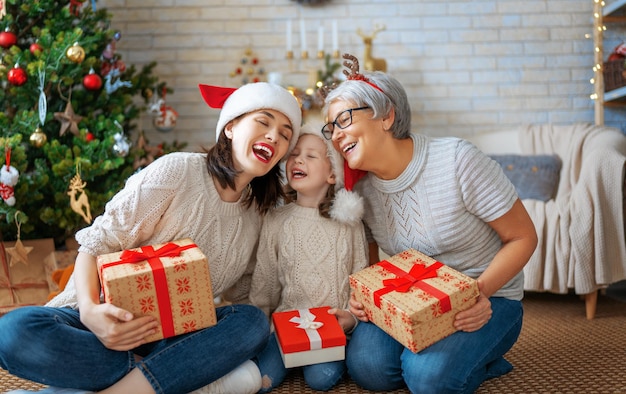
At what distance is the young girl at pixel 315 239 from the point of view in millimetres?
1662

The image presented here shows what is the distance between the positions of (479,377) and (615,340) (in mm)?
825

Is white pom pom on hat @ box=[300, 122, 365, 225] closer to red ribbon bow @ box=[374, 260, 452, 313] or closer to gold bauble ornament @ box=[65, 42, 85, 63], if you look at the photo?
red ribbon bow @ box=[374, 260, 452, 313]

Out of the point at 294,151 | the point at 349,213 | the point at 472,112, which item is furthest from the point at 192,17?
the point at 349,213

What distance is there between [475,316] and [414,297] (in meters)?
0.19

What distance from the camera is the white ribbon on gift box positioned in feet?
4.90

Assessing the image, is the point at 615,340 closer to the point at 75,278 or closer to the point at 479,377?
the point at 479,377

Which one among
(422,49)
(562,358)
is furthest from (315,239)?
(422,49)

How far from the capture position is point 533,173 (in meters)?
2.71

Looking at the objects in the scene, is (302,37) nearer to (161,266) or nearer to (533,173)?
(533,173)

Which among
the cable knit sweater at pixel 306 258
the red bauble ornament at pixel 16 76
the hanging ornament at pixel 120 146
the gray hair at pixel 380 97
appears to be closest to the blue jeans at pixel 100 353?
the cable knit sweater at pixel 306 258

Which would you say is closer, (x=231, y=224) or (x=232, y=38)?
(x=231, y=224)

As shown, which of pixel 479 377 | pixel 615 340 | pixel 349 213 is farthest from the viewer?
pixel 615 340

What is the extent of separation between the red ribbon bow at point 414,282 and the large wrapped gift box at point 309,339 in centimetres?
17

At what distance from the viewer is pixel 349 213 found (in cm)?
161
